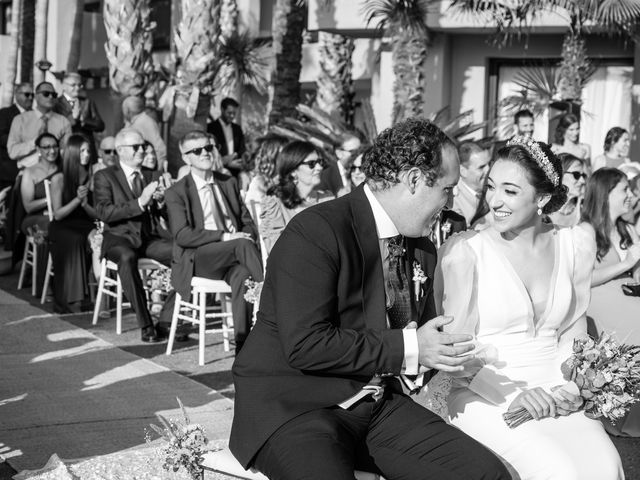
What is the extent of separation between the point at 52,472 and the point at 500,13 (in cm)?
1183

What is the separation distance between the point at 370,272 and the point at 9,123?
11.8 metres

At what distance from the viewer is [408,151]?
154 inches

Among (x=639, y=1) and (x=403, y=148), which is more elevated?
Result: (x=639, y=1)

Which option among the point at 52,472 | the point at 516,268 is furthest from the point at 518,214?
the point at 52,472

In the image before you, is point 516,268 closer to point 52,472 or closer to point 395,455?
point 395,455

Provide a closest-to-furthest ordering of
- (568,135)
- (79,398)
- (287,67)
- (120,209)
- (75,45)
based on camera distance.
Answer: (79,398) < (120,209) < (568,135) < (287,67) < (75,45)

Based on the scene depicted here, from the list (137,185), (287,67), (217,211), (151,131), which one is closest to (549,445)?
(217,211)

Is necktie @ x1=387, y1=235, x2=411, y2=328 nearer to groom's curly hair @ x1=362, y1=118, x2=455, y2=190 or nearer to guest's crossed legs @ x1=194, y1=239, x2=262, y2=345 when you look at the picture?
groom's curly hair @ x1=362, y1=118, x2=455, y2=190

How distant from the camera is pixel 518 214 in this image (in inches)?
189

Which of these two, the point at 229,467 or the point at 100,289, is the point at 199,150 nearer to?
the point at 100,289

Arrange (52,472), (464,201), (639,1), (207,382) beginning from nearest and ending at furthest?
(52,472), (207,382), (464,201), (639,1)

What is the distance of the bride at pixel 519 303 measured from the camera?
4441mm

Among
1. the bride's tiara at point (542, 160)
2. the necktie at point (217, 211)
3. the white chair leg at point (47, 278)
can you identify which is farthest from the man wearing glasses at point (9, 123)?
the bride's tiara at point (542, 160)

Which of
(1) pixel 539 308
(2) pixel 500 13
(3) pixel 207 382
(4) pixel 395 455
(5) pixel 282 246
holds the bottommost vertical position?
(3) pixel 207 382
